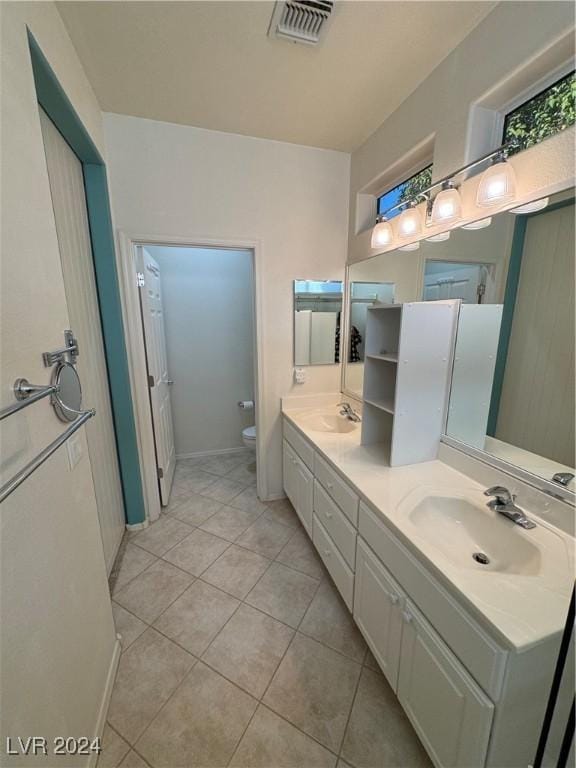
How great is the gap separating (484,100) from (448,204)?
40cm

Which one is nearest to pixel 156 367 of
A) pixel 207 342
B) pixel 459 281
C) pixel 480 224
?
pixel 207 342

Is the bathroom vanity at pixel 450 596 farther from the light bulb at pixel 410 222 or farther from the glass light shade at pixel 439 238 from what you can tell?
the light bulb at pixel 410 222

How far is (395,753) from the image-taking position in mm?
1087

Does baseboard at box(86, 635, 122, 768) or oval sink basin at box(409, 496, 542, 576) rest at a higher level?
oval sink basin at box(409, 496, 542, 576)

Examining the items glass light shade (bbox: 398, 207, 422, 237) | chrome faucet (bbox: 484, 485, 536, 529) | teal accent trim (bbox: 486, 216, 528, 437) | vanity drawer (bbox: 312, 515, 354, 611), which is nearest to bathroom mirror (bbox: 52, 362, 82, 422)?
vanity drawer (bbox: 312, 515, 354, 611)

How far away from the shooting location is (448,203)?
133 centimetres

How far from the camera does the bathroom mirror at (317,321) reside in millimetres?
2314

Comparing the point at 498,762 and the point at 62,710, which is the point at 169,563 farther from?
the point at 498,762

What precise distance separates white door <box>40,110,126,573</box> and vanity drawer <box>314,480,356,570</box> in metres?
1.20

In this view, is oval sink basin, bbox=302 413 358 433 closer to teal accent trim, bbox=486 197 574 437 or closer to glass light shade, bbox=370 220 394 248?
teal accent trim, bbox=486 197 574 437

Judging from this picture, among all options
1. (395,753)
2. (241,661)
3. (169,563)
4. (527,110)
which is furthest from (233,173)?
(395,753)

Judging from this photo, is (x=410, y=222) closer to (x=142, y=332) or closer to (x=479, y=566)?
(x=479, y=566)

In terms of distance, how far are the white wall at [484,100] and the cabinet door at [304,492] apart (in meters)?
1.57

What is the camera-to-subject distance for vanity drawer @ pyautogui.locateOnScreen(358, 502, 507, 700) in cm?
74
